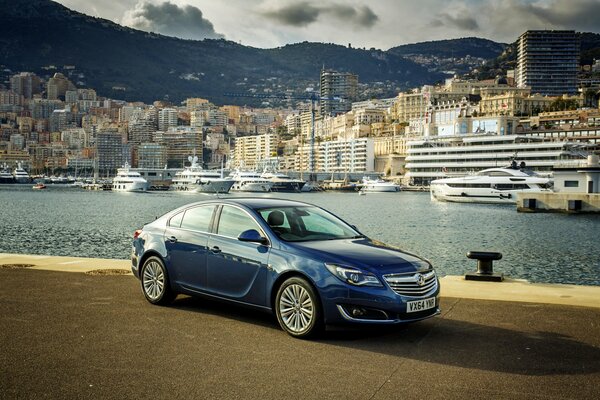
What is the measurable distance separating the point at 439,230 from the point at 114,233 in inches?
874

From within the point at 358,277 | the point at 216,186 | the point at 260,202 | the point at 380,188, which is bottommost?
the point at 380,188

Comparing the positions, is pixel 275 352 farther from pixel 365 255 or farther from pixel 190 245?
pixel 190 245

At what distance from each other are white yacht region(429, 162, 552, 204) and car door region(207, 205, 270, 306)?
91642 mm

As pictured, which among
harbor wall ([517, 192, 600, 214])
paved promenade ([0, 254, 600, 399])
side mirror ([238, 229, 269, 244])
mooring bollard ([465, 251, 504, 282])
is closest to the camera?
paved promenade ([0, 254, 600, 399])

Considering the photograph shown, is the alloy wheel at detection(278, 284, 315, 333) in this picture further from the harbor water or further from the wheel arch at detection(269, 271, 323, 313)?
the harbor water

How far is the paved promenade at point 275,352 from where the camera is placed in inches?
216

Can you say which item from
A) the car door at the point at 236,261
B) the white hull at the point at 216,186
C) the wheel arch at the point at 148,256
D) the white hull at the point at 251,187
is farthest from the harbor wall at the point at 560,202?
the white hull at the point at 251,187

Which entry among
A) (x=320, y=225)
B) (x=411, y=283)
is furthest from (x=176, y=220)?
(x=411, y=283)

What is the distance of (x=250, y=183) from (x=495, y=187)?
6938cm

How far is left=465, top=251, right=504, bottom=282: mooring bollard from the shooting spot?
1149 cm

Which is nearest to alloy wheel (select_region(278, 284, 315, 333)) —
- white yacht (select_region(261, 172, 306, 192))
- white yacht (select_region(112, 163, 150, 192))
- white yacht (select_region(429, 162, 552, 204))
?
white yacht (select_region(429, 162, 552, 204))

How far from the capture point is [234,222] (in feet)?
27.0

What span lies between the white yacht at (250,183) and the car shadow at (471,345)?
14517 centimetres

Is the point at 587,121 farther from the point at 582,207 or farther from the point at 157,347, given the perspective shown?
the point at 157,347
